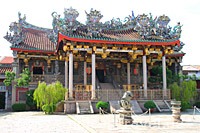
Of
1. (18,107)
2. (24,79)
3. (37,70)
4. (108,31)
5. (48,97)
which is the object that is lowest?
(18,107)

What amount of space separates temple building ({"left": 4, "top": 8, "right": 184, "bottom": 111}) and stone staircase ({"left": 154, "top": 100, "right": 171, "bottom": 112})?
2.13 feet

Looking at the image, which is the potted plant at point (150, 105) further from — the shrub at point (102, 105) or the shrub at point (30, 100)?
the shrub at point (30, 100)

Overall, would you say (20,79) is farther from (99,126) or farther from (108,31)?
(99,126)

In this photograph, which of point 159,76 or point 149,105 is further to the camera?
point 159,76

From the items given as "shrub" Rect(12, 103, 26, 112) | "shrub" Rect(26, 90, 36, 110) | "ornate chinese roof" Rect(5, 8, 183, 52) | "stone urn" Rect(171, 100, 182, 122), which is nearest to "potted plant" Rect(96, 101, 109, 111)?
"ornate chinese roof" Rect(5, 8, 183, 52)

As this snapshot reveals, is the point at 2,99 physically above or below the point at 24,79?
below

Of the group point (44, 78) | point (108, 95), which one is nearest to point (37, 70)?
point (44, 78)

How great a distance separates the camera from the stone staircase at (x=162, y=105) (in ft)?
51.9

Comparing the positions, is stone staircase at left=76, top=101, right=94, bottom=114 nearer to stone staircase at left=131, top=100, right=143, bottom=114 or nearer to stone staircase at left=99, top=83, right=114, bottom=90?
stone staircase at left=131, top=100, right=143, bottom=114

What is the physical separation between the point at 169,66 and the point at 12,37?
16036 mm

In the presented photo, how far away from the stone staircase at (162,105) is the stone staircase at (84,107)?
4.64 metres

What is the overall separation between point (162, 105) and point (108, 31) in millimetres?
7229

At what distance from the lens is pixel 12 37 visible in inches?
814

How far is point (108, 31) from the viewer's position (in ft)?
62.4
